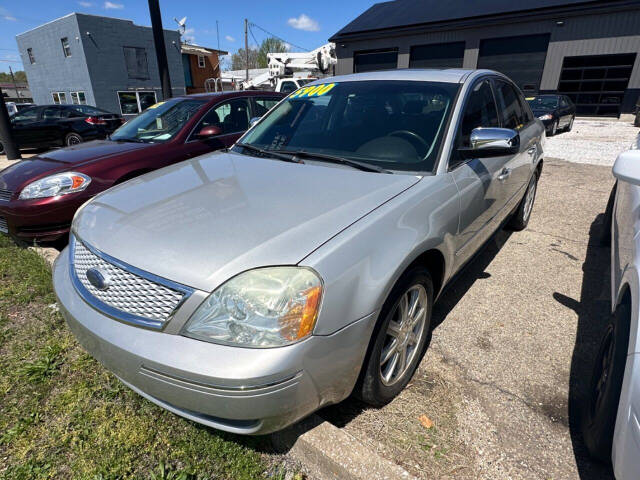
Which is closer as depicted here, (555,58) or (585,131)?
(585,131)

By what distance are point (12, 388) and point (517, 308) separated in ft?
11.0

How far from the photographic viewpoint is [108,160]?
12.9ft

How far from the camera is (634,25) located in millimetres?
15617

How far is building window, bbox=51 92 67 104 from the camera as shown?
80.0ft

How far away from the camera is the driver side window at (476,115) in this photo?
240cm

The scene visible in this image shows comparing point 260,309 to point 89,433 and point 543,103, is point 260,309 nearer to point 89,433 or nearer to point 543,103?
point 89,433

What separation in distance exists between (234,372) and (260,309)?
0.77 feet

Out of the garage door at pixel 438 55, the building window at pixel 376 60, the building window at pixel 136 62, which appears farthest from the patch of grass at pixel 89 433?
the building window at pixel 136 62

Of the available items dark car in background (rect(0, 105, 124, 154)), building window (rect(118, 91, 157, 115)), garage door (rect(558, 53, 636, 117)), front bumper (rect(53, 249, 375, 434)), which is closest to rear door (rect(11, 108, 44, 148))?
dark car in background (rect(0, 105, 124, 154))

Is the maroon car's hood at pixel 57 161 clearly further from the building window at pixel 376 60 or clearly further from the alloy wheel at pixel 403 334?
the building window at pixel 376 60

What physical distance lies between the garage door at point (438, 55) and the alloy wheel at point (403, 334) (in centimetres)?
2031

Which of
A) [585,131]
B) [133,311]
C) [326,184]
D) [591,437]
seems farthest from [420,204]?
[585,131]

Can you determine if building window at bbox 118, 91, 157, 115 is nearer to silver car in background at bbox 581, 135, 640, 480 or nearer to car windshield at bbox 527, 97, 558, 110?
car windshield at bbox 527, 97, 558, 110

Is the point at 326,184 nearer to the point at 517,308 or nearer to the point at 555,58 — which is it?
the point at 517,308
